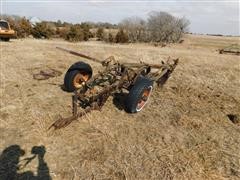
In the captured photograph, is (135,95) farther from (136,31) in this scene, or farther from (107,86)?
(136,31)

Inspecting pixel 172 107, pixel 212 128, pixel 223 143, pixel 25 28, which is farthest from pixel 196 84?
pixel 25 28

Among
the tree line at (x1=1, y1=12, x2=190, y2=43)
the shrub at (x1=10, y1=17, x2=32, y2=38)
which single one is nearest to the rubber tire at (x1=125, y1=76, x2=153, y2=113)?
the tree line at (x1=1, y1=12, x2=190, y2=43)

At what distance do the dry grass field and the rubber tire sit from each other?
262 millimetres

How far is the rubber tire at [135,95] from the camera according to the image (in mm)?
6914

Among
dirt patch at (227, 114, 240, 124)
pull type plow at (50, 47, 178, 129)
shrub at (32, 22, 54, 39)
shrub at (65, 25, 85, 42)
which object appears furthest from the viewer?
shrub at (32, 22, 54, 39)

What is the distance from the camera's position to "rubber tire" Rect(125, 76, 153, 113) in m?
6.91

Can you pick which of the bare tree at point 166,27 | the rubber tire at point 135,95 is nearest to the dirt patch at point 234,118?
the rubber tire at point 135,95

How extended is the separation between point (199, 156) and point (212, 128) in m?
1.43

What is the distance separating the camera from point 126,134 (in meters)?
6.33

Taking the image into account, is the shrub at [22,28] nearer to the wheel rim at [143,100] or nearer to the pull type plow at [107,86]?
the pull type plow at [107,86]

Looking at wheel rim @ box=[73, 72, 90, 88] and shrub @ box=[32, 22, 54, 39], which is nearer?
wheel rim @ box=[73, 72, 90, 88]

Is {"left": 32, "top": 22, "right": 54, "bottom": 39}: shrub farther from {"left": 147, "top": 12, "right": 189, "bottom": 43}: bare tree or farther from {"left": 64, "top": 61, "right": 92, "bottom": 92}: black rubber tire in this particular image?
{"left": 64, "top": 61, "right": 92, "bottom": 92}: black rubber tire

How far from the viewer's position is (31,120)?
22.5 ft

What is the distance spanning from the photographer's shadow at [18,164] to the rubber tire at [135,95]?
2.37 meters
